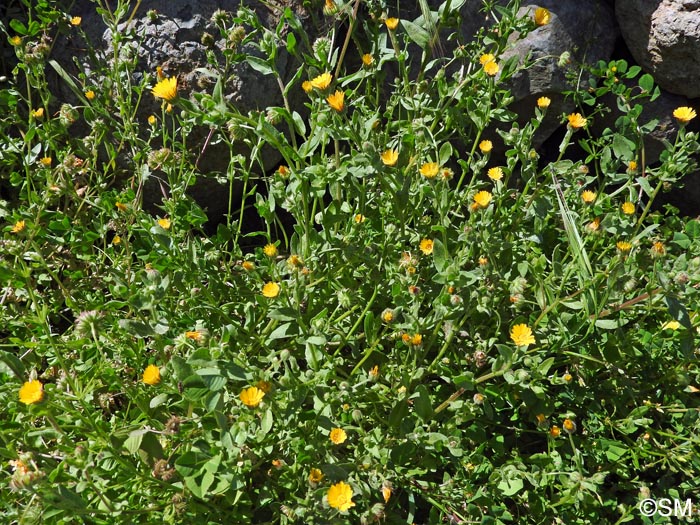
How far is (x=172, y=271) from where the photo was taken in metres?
2.27

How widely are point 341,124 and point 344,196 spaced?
721mm

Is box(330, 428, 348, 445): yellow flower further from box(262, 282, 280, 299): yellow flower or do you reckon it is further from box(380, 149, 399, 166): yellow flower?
box(380, 149, 399, 166): yellow flower

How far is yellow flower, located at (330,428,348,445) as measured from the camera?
1899 millimetres

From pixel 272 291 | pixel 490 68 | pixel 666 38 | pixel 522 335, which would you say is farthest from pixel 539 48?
pixel 272 291

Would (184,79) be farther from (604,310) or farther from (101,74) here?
(604,310)

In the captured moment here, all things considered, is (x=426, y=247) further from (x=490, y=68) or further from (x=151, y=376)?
(x=151, y=376)

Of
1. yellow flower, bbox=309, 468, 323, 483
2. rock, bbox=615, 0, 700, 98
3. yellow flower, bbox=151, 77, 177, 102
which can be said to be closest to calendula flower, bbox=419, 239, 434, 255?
yellow flower, bbox=309, 468, 323, 483

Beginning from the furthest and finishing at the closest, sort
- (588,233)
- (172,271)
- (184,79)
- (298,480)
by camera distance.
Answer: (184,79)
(172,271)
(588,233)
(298,480)

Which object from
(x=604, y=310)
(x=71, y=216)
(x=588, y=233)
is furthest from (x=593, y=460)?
(x=71, y=216)

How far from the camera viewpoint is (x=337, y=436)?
75.1 inches

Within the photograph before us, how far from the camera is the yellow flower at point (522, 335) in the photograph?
1.90 meters

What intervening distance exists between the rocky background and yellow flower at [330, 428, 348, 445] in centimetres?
136

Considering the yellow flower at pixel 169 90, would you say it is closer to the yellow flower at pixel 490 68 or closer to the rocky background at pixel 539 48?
the rocky background at pixel 539 48

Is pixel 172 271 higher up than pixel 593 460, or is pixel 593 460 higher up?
pixel 172 271
